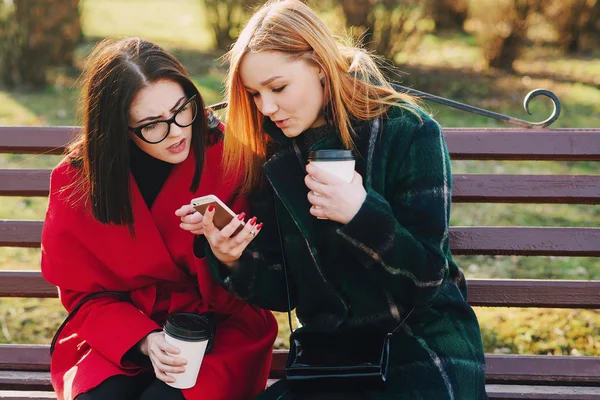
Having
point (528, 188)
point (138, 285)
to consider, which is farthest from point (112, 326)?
point (528, 188)

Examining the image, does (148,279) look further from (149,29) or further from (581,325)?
(149,29)

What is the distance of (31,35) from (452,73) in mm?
4994

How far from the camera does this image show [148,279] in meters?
2.67

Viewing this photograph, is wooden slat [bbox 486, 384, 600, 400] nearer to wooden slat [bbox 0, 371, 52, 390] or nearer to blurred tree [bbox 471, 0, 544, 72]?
wooden slat [bbox 0, 371, 52, 390]

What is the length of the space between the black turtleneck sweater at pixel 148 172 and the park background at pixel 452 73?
1.65m

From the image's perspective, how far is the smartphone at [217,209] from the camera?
2205 millimetres

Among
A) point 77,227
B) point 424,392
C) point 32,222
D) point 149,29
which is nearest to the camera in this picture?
point 424,392

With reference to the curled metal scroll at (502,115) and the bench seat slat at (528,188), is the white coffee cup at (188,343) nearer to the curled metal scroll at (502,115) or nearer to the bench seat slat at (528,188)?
the curled metal scroll at (502,115)

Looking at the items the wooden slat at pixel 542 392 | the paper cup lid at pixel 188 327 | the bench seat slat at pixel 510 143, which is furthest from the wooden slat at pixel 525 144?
the paper cup lid at pixel 188 327

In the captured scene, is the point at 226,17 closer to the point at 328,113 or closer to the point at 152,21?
the point at 152,21

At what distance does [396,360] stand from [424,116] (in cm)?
74

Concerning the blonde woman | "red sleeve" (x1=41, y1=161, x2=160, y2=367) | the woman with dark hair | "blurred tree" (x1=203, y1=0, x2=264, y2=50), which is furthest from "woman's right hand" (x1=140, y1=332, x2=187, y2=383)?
"blurred tree" (x1=203, y1=0, x2=264, y2=50)

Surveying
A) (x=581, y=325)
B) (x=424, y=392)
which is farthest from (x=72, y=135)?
(x=581, y=325)

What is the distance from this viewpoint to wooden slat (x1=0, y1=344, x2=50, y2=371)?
299 centimetres
